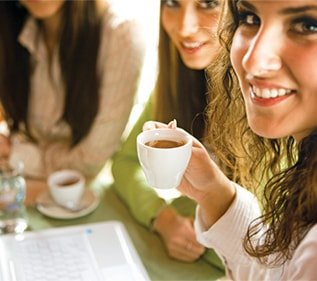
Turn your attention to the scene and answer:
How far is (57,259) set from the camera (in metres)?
1.14

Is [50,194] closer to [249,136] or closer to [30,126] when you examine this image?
[30,126]

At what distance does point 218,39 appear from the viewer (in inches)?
37.4

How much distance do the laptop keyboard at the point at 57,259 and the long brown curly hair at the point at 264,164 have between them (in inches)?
13.2

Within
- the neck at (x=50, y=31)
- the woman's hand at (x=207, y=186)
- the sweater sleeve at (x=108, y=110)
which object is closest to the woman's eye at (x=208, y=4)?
the woman's hand at (x=207, y=186)

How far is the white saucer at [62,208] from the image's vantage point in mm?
1316

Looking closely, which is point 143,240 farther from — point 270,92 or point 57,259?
point 270,92

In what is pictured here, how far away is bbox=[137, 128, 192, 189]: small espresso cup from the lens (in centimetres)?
87

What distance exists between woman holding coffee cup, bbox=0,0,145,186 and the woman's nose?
82cm

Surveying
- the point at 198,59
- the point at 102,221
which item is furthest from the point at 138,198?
the point at 198,59

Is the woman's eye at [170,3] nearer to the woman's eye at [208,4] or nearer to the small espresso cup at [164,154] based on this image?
the woman's eye at [208,4]

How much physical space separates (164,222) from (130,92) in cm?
44

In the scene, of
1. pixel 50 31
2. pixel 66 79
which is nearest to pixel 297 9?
pixel 66 79

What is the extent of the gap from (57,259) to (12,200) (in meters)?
0.24

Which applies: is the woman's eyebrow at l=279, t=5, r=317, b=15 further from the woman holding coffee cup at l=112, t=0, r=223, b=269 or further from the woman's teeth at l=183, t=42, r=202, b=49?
the woman's teeth at l=183, t=42, r=202, b=49
